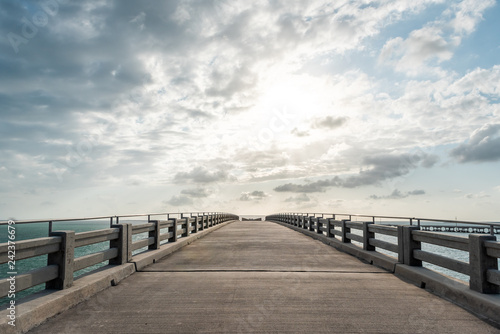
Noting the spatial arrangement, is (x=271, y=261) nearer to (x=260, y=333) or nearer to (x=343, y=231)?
(x=343, y=231)

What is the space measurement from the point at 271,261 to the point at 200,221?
1208 centimetres

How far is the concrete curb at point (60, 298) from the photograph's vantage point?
4.79 m

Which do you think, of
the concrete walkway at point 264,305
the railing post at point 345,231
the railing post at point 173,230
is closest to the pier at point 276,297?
the concrete walkway at point 264,305

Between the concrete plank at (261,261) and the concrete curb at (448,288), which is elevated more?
the concrete curb at (448,288)

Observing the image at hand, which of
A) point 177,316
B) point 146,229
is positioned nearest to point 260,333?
point 177,316

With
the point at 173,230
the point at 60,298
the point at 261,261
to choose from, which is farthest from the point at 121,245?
the point at 173,230

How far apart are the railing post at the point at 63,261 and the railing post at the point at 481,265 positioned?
6.86m

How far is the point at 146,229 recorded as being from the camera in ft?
36.8

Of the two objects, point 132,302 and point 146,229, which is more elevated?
point 146,229

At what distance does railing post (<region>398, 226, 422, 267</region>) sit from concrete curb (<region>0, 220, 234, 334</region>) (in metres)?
6.42

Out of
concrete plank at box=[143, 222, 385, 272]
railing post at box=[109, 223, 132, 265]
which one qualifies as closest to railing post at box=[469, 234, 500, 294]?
concrete plank at box=[143, 222, 385, 272]

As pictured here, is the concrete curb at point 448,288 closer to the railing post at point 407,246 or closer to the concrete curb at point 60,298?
the railing post at point 407,246

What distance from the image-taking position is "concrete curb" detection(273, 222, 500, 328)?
5.48 m

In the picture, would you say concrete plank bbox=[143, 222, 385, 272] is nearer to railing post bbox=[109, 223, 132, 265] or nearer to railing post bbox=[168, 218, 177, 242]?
railing post bbox=[109, 223, 132, 265]
